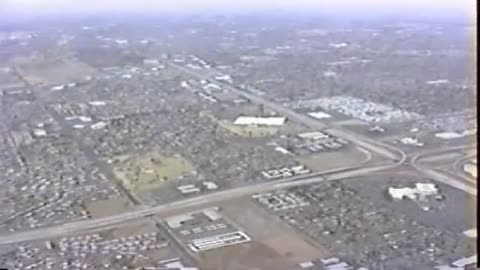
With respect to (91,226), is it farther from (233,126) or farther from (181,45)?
(181,45)

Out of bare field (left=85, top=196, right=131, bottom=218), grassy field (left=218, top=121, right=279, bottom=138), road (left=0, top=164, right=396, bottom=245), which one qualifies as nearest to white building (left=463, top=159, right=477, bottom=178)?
road (left=0, top=164, right=396, bottom=245)

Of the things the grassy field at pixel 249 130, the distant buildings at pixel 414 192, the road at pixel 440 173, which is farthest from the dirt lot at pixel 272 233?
the grassy field at pixel 249 130

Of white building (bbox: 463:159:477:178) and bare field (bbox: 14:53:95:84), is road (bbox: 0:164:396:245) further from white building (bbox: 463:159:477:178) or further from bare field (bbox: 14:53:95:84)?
bare field (bbox: 14:53:95:84)

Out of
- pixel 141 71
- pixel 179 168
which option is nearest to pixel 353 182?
pixel 179 168

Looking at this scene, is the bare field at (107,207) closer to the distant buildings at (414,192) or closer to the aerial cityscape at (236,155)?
the aerial cityscape at (236,155)

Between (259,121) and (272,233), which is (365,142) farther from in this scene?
(272,233)

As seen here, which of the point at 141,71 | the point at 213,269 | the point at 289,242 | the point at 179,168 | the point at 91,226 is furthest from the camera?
the point at 141,71
